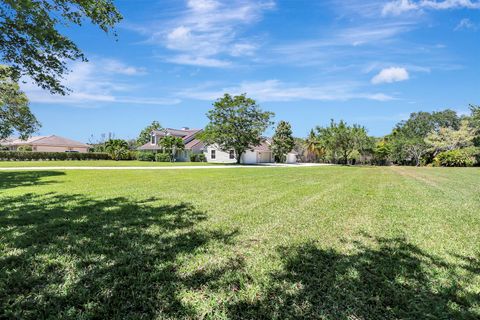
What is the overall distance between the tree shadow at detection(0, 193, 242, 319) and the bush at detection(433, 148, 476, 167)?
46025 mm

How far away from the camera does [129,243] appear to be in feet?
14.0

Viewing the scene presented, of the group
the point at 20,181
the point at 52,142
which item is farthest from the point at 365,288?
the point at 52,142

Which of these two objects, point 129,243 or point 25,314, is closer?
point 25,314

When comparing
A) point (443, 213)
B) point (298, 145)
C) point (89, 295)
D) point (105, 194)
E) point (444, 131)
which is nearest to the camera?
point (89, 295)

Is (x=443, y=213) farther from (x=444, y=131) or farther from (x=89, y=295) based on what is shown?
(x=444, y=131)

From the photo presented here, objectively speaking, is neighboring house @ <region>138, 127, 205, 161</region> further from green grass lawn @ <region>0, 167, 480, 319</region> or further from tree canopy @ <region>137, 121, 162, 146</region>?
green grass lawn @ <region>0, 167, 480, 319</region>

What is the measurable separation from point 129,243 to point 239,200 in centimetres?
421

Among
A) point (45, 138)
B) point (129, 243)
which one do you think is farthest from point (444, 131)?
point (45, 138)

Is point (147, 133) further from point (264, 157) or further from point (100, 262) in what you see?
point (100, 262)

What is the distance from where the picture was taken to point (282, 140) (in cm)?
4938

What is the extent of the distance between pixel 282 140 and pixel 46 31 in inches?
1757

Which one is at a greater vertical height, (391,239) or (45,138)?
(45,138)

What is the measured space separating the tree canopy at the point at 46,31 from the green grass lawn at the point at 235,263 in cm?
381

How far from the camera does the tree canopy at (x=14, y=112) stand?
17591mm
